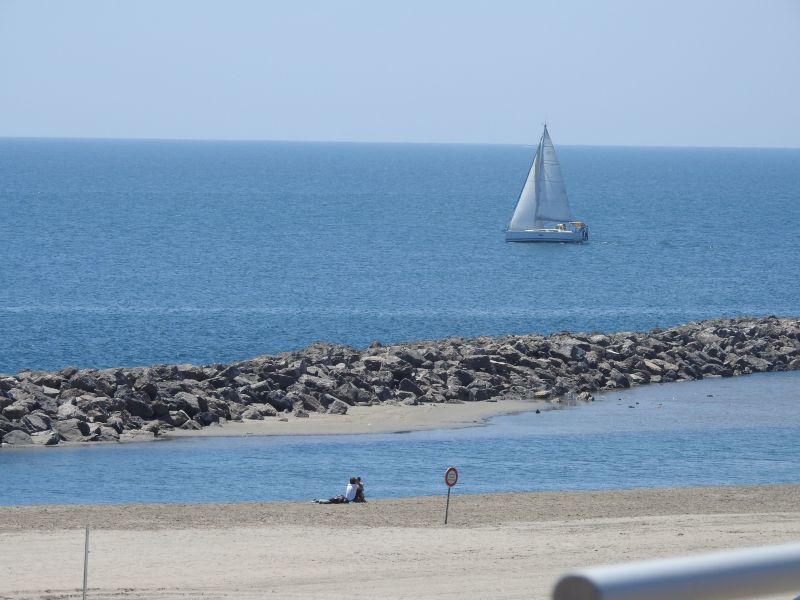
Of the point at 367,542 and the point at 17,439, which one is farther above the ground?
the point at 367,542

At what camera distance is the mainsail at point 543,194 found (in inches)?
3871

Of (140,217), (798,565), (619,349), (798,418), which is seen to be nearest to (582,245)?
(140,217)

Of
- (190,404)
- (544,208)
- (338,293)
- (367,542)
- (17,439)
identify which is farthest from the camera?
(544,208)

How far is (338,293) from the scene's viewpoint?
7425 cm

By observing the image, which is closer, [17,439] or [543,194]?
[17,439]

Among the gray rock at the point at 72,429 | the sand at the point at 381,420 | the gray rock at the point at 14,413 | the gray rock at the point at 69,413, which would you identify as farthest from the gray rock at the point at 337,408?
the gray rock at the point at 14,413

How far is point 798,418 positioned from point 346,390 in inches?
542

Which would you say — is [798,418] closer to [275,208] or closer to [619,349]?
[619,349]

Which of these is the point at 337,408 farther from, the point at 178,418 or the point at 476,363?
the point at 476,363

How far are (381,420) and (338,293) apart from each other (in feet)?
122

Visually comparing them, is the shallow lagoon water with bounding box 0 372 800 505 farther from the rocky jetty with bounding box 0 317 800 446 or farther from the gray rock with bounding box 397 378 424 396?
the gray rock with bounding box 397 378 424 396

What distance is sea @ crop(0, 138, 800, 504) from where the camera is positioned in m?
31.1

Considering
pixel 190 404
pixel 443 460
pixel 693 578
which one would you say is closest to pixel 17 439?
pixel 190 404

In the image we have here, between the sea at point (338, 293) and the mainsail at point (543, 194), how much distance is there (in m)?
2.22
